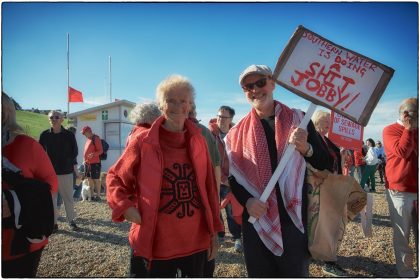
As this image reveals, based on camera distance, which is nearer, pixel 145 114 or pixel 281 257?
pixel 281 257

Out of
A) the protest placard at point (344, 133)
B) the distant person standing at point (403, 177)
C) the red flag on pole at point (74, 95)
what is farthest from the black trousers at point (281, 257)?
the red flag on pole at point (74, 95)

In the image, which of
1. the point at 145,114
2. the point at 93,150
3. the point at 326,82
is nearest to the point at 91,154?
the point at 93,150

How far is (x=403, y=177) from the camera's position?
3115 millimetres

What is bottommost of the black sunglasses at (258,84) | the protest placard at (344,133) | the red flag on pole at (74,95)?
the protest placard at (344,133)

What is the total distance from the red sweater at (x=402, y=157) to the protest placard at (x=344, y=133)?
106 centimetres

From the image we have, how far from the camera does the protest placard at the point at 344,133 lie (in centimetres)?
434

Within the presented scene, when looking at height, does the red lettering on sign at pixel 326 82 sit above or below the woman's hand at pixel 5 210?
above

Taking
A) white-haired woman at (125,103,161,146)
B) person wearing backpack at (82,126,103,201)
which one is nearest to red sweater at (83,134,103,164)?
person wearing backpack at (82,126,103,201)

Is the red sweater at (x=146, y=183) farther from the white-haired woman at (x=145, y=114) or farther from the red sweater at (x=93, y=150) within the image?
the red sweater at (x=93, y=150)

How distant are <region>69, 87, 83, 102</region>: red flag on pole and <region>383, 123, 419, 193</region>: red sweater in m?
15.0

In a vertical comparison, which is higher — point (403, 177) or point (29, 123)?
point (29, 123)

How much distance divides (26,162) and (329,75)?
85.0 inches

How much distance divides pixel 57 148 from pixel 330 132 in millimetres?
4690

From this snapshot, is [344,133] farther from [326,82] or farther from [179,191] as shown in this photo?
[179,191]
